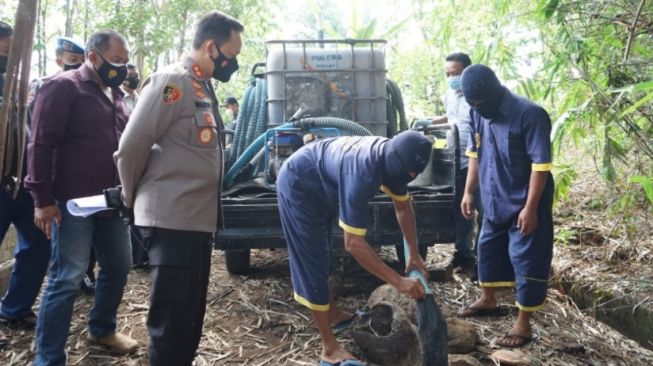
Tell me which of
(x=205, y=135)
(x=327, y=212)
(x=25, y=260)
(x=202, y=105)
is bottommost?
(x=25, y=260)

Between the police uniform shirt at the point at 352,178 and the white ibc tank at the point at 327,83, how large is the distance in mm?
1972

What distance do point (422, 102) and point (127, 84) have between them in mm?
12056

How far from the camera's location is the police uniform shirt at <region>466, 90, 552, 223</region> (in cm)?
340

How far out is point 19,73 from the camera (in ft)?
4.00

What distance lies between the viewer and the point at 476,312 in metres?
3.98

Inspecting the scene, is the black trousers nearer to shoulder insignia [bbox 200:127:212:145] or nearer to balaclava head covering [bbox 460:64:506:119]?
shoulder insignia [bbox 200:127:212:145]

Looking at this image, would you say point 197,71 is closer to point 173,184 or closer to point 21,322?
point 173,184

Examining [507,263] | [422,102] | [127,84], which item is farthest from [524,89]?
[422,102]

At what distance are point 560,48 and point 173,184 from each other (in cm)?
365

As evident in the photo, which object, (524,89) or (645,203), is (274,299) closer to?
(524,89)

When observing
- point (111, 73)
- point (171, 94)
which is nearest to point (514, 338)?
point (171, 94)

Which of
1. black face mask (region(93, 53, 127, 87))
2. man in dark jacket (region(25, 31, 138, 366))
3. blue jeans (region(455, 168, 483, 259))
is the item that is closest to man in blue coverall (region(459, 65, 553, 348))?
blue jeans (region(455, 168, 483, 259))

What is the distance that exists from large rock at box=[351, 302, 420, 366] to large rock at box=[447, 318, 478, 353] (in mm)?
239

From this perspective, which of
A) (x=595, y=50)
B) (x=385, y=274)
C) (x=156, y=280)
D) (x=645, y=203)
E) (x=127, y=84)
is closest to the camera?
(x=156, y=280)
